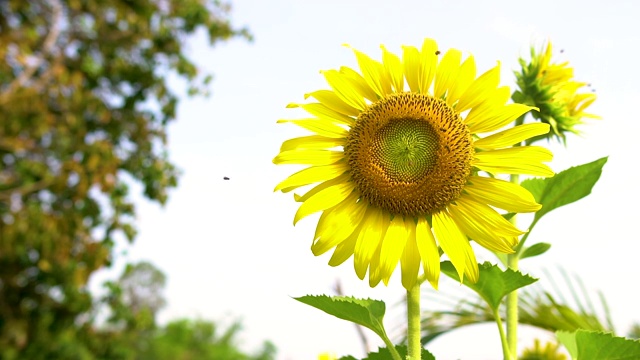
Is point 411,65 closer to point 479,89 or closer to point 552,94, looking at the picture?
point 479,89

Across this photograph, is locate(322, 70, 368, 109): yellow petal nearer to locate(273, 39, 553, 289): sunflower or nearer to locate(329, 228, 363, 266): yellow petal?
locate(273, 39, 553, 289): sunflower

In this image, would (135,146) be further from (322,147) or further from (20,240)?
(322,147)

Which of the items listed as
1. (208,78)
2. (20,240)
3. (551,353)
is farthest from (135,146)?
(551,353)

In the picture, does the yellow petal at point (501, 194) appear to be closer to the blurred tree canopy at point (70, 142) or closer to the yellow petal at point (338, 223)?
the yellow petal at point (338, 223)

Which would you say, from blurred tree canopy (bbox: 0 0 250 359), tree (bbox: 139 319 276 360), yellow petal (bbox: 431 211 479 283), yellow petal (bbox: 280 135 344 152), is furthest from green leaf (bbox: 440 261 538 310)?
tree (bbox: 139 319 276 360)

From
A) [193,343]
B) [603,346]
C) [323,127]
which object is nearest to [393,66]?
[323,127]

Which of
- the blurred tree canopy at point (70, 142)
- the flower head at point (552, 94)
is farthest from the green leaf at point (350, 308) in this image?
the blurred tree canopy at point (70, 142)
